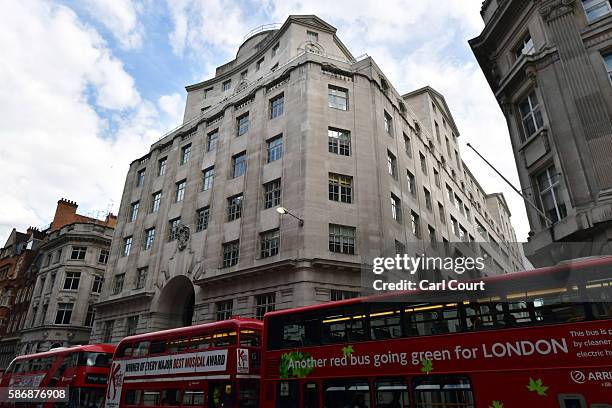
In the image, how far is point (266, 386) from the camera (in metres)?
12.7

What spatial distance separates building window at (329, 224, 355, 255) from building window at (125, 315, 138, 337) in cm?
1857

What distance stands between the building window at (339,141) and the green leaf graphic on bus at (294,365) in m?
16.1

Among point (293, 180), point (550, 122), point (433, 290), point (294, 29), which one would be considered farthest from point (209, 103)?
point (433, 290)

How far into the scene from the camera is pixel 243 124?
3144cm

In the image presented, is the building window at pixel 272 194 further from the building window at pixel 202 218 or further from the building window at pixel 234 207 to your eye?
the building window at pixel 202 218

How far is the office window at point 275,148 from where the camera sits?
27.2 metres

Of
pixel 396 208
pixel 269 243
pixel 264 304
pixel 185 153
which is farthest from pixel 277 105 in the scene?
pixel 264 304

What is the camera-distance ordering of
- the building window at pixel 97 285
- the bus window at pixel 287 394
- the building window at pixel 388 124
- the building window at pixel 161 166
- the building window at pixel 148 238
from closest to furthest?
the bus window at pixel 287 394 → the building window at pixel 388 124 → the building window at pixel 148 238 → the building window at pixel 161 166 → the building window at pixel 97 285

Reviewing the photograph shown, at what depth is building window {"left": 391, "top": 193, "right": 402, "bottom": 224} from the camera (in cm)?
2702

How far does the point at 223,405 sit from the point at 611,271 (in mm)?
12122

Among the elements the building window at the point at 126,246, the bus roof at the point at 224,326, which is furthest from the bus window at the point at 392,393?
the building window at the point at 126,246

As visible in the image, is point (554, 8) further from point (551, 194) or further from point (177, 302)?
point (177, 302)

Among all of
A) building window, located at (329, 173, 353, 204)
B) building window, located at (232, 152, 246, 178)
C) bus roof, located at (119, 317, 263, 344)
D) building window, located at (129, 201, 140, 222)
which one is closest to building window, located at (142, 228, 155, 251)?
building window, located at (129, 201, 140, 222)

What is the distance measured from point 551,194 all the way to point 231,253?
19076 mm
